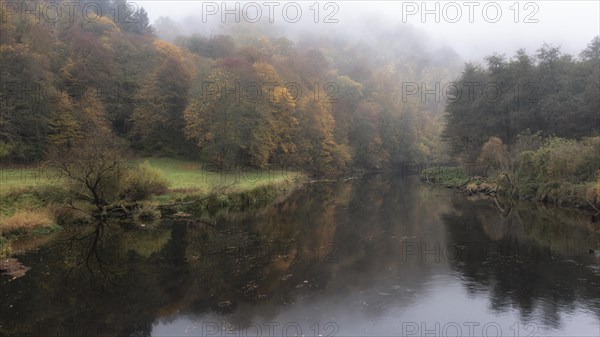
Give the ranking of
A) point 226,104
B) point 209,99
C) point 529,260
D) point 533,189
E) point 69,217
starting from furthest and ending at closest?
point 209,99
point 226,104
point 533,189
point 69,217
point 529,260

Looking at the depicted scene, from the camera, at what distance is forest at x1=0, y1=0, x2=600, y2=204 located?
4234 centimetres

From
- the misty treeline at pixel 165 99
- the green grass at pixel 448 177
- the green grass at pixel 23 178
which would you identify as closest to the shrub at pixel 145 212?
the green grass at pixel 23 178

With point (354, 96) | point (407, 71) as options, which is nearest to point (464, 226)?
point (354, 96)

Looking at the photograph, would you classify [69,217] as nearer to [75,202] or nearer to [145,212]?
[75,202]

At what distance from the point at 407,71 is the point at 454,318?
134280 mm

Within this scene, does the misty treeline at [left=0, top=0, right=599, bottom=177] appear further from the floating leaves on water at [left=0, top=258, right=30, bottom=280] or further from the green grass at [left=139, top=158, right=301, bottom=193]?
the floating leaves on water at [left=0, top=258, right=30, bottom=280]

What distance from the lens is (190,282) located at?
17266 mm

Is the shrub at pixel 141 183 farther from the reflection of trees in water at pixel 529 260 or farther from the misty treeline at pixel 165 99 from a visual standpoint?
the reflection of trees in water at pixel 529 260

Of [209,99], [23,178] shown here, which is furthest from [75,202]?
[209,99]

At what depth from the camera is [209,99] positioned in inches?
1969

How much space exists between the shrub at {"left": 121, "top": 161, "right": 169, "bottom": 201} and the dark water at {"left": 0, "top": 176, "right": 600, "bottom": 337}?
3.42 meters

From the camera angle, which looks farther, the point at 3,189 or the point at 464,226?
the point at 464,226

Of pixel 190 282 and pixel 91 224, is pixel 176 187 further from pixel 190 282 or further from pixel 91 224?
pixel 190 282

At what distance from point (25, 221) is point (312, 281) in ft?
55.4
